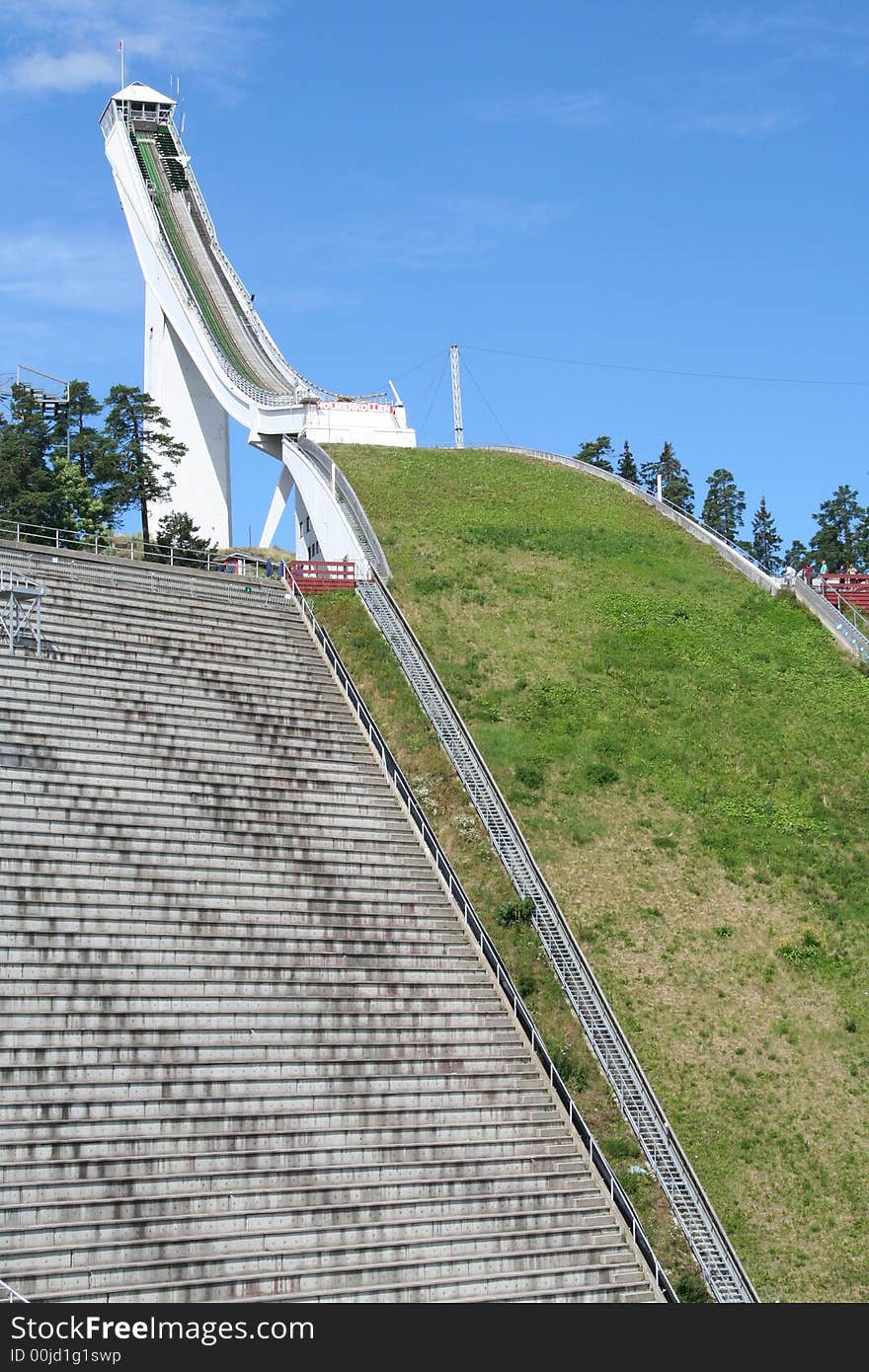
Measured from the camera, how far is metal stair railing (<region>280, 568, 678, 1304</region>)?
2003 centimetres

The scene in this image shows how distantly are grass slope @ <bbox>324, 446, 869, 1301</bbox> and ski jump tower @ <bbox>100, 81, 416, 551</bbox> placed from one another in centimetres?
694

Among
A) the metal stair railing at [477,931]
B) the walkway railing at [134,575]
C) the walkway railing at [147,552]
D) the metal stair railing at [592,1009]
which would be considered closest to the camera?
the metal stair railing at [477,931]

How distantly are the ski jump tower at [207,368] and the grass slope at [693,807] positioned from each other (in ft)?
22.8

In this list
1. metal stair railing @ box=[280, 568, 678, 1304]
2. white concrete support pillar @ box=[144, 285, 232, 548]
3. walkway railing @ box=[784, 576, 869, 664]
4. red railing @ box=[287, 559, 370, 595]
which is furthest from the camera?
white concrete support pillar @ box=[144, 285, 232, 548]

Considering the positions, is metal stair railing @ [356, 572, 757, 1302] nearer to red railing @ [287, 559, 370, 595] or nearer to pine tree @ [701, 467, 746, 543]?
red railing @ [287, 559, 370, 595]

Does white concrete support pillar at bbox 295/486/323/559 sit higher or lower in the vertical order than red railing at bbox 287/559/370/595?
higher

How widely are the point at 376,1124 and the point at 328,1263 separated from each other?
7.32ft

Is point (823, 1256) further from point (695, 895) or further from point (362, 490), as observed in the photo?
point (362, 490)

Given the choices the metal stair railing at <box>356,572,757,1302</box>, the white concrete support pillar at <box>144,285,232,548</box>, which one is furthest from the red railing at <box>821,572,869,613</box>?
the white concrete support pillar at <box>144,285,232,548</box>

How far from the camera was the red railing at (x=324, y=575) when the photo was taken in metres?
36.9

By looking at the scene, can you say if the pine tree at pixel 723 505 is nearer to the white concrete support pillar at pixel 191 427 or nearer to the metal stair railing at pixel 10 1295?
the white concrete support pillar at pixel 191 427

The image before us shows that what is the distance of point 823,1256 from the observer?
20.4 meters

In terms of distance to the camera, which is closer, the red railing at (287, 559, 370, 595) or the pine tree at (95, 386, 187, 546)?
the red railing at (287, 559, 370, 595)

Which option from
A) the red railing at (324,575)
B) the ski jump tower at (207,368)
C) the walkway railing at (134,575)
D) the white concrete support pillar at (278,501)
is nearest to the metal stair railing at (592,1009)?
the walkway railing at (134,575)
